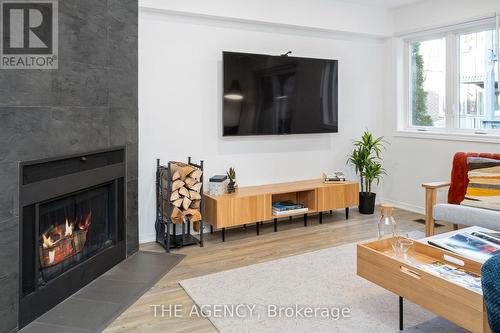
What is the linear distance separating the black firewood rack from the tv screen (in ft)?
2.61

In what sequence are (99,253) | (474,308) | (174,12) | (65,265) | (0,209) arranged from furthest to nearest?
(174,12)
(99,253)
(65,265)
(0,209)
(474,308)

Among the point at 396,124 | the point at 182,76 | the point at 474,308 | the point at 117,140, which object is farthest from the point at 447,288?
the point at 396,124

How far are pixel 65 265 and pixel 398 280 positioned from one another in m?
2.14

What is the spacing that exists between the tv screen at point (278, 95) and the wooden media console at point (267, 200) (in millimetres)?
635

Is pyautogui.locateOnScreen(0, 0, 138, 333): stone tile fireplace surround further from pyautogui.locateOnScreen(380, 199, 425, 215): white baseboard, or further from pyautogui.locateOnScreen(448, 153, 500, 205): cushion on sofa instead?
pyautogui.locateOnScreen(380, 199, 425, 215): white baseboard

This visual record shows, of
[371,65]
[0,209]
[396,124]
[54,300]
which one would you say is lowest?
[54,300]

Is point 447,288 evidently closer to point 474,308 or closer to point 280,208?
point 474,308

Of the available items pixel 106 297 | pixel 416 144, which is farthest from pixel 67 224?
pixel 416 144

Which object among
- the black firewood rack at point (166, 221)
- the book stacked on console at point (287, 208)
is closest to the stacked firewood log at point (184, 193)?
the black firewood rack at point (166, 221)

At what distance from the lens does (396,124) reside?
5207 mm

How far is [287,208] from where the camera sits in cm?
418

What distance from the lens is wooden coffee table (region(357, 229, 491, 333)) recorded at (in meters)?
1.71

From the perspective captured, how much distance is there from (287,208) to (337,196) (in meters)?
0.67

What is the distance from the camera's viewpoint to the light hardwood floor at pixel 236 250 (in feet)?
7.61
